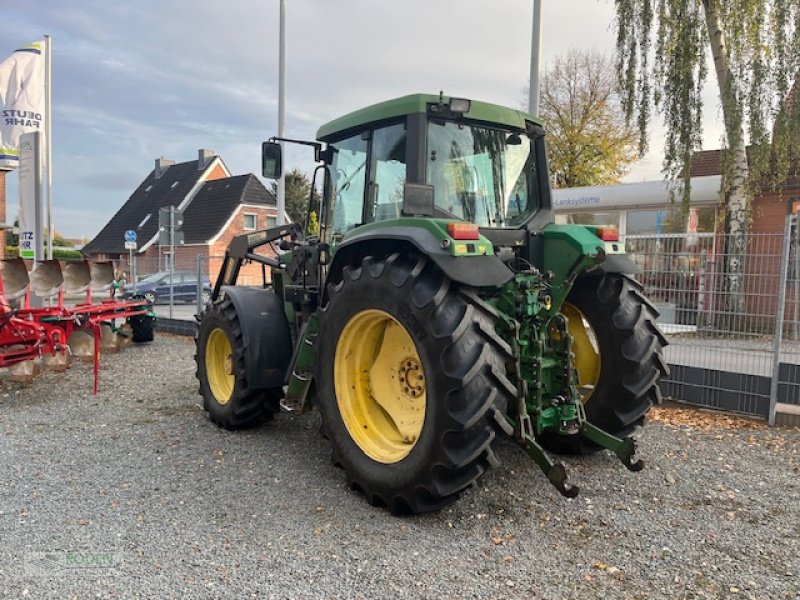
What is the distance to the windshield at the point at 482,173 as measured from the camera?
3.82 metres

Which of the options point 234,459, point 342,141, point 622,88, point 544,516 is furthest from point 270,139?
point 622,88

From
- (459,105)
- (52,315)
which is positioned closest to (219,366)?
(52,315)

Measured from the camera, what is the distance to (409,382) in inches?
145

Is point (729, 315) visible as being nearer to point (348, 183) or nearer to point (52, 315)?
point (348, 183)

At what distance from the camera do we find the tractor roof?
3.78 meters

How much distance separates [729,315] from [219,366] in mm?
4755

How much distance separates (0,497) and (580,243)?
12.7ft

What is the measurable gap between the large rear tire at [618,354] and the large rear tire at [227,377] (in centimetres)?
235

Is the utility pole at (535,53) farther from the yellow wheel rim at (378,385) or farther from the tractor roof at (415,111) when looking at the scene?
the yellow wheel rim at (378,385)

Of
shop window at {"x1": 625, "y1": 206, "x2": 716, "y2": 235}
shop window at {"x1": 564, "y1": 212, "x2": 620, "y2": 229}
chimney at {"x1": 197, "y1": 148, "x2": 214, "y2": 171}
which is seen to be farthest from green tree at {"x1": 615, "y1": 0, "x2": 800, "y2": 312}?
chimney at {"x1": 197, "y1": 148, "x2": 214, "y2": 171}

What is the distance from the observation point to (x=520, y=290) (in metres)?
3.67

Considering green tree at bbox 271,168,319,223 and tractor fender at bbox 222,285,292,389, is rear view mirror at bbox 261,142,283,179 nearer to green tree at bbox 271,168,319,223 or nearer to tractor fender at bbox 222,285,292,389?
tractor fender at bbox 222,285,292,389

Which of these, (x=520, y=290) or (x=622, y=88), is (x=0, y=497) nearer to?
(x=520, y=290)

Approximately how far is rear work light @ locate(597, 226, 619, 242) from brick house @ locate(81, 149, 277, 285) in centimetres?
2519
